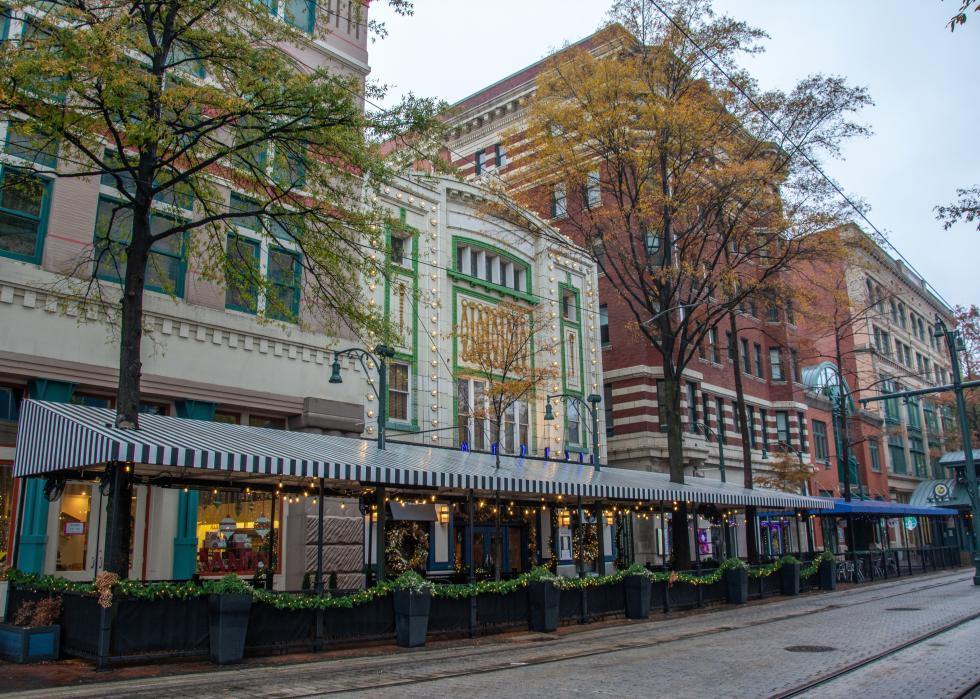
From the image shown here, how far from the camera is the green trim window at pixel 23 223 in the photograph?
57.5ft

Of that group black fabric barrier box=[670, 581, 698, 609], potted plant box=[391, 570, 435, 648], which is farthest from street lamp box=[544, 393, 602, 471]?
potted plant box=[391, 570, 435, 648]

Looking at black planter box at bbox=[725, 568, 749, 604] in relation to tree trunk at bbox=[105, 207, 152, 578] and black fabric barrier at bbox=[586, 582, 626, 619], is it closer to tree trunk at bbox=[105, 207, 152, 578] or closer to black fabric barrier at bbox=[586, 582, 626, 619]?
black fabric barrier at bbox=[586, 582, 626, 619]

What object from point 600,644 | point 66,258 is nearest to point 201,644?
point 600,644

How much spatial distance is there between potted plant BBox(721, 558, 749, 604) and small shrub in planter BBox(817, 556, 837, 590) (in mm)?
7076

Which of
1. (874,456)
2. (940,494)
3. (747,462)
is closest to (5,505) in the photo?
(747,462)

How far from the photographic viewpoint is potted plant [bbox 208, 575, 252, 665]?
12.5 metres

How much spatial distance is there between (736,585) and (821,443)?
30223mm

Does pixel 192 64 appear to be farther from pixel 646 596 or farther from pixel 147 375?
pixel 646 596

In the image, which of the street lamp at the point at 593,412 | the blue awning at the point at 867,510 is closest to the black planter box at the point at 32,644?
the street lamp at the point at 593,412

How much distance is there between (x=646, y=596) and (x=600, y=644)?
526 cm

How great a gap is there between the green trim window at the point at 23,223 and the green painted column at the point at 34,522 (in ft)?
9.49

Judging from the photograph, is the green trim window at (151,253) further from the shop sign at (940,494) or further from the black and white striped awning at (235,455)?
the shop sign at (940,494)

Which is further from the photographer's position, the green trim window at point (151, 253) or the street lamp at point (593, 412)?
the street lamp at point (593, 412)

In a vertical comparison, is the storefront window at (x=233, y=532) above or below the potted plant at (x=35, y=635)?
above
